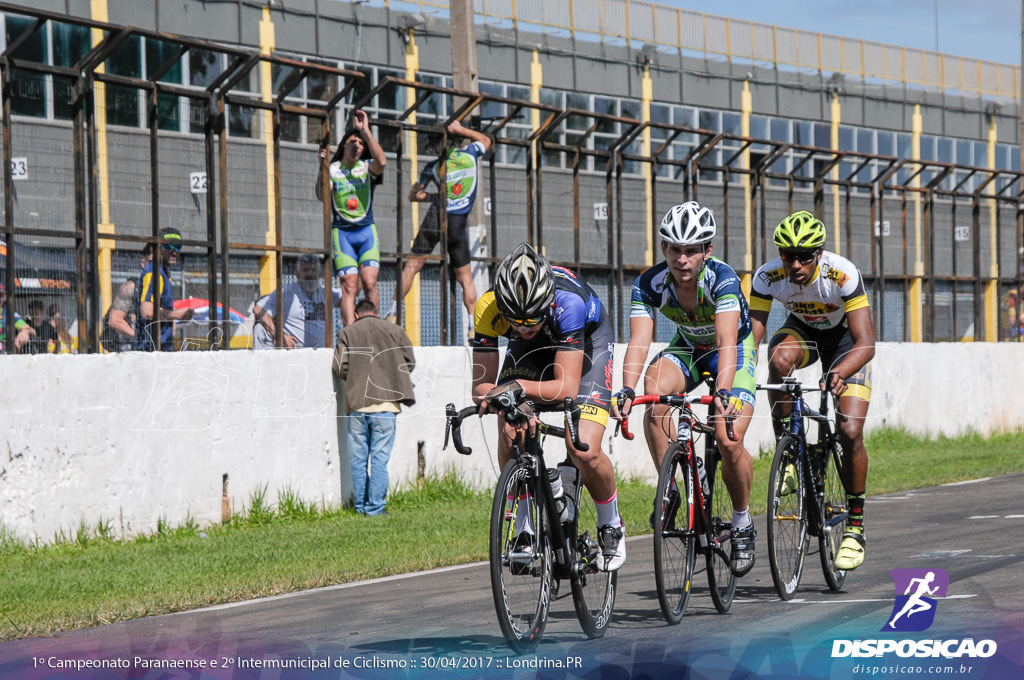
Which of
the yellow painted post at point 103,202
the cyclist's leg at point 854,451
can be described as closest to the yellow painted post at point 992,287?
the yellow painted post at point 103,202

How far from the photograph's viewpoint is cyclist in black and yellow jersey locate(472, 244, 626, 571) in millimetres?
7117

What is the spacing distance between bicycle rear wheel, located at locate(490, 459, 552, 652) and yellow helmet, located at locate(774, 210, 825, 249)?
2.75 m

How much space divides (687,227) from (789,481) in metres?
1.70

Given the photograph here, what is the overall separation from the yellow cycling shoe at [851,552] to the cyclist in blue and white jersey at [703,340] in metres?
0.81

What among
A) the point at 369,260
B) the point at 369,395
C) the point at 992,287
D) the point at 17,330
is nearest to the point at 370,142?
the point at 369,260

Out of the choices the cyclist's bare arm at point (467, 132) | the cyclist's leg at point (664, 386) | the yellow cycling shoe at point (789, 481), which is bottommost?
the yellow cycling shoe at point (789, 481)

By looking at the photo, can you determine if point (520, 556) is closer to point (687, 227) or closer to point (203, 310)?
point (687, 227)

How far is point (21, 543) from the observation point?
11164 millimetres

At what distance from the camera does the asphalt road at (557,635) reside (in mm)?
6316

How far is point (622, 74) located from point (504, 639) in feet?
127

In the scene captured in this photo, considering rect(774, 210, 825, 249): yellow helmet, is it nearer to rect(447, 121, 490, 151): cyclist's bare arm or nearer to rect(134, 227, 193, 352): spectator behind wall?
rect(134, 227, 193, 352): spectator behind wall

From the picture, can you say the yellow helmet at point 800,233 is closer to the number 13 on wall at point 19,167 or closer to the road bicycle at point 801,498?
the road bicycle at point 801,498

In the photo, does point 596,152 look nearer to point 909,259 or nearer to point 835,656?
point 909,259

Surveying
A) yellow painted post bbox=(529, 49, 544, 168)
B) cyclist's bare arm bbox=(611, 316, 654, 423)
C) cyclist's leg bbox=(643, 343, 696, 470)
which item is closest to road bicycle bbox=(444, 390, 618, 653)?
cyclist's bare arm bbox=(611, 316, 654, 423)
